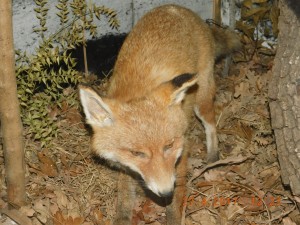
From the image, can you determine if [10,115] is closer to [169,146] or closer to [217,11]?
[169,146]

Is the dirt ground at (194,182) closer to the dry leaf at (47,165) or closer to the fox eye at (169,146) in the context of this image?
the dry leaf at (47,165)

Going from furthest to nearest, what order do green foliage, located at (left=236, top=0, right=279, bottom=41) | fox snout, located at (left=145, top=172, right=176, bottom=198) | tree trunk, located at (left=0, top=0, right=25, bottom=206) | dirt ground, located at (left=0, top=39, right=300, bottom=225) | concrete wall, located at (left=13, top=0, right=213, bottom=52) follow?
green foliage, located at (left=236, top=0, right=279, bottom=41)
concrete wall, located at (left=13, top=0, right=213, bottom=52)
dirt ground, located at (left=0, top=39, right=300, bottom=225)
fox snout, located at (left=145, top=172, right=176, bottom=198)
tree trunk, located at (left=0, top=0, right=25, bottom=206)

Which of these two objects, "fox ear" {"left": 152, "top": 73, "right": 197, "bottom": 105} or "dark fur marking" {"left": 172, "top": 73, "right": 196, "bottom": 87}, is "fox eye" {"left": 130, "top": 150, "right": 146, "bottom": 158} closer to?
"fox ear" {"left": 152, "top": 73, "right": 197, "bottom": 105}

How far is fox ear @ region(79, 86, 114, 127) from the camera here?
4363 millimetres

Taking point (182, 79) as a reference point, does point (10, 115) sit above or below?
below

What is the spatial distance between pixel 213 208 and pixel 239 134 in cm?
130

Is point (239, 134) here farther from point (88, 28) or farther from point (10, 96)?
point (10, 96)

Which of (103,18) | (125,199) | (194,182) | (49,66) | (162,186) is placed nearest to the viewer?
(162,186)

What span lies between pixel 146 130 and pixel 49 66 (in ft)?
6.48

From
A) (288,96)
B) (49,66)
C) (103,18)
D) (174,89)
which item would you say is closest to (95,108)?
(174,89)

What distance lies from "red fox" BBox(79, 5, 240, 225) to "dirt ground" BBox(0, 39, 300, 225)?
8.6 inches

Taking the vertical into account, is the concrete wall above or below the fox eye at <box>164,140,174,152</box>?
above

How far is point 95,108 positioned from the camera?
15.1 feet

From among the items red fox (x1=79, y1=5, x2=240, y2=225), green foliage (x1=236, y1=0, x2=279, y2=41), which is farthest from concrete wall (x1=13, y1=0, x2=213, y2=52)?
red fox (x1=79, y1=5, x2=240, y2=225)
